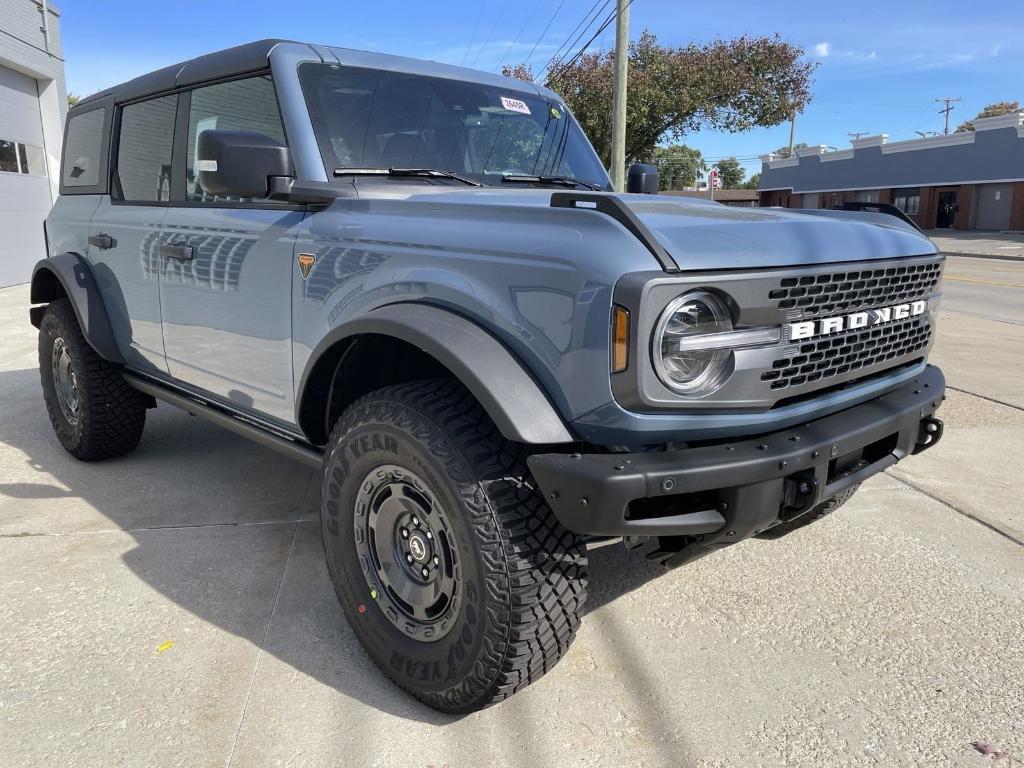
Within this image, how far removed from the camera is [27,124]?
1563cm

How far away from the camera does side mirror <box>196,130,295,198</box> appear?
264 cm

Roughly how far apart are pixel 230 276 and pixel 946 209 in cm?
4656

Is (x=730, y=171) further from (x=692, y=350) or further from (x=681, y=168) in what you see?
(x=692, y=350)

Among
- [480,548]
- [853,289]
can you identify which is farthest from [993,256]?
[480,548]

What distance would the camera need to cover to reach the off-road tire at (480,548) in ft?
7.11

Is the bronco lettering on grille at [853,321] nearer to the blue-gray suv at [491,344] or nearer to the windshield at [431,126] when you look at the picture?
the blue-gray suv at [491,344]

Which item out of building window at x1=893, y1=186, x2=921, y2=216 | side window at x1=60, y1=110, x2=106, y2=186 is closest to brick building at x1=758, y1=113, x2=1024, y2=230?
building window at x1=893, y1=186, x2=921, y2=216

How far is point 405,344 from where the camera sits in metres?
2.68

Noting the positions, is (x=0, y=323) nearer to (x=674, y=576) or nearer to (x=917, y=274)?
(x=674, y=576)

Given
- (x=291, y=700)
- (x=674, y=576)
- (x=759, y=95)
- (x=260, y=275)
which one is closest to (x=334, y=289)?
(x=260, y=275)

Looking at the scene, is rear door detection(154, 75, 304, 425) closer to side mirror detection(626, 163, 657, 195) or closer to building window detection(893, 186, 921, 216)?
side mirror detection(626, 163, 657, 195)

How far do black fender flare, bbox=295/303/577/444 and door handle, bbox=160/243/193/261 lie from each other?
1497mm

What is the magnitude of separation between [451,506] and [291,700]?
87 cm

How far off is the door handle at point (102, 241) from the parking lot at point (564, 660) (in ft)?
4.05
